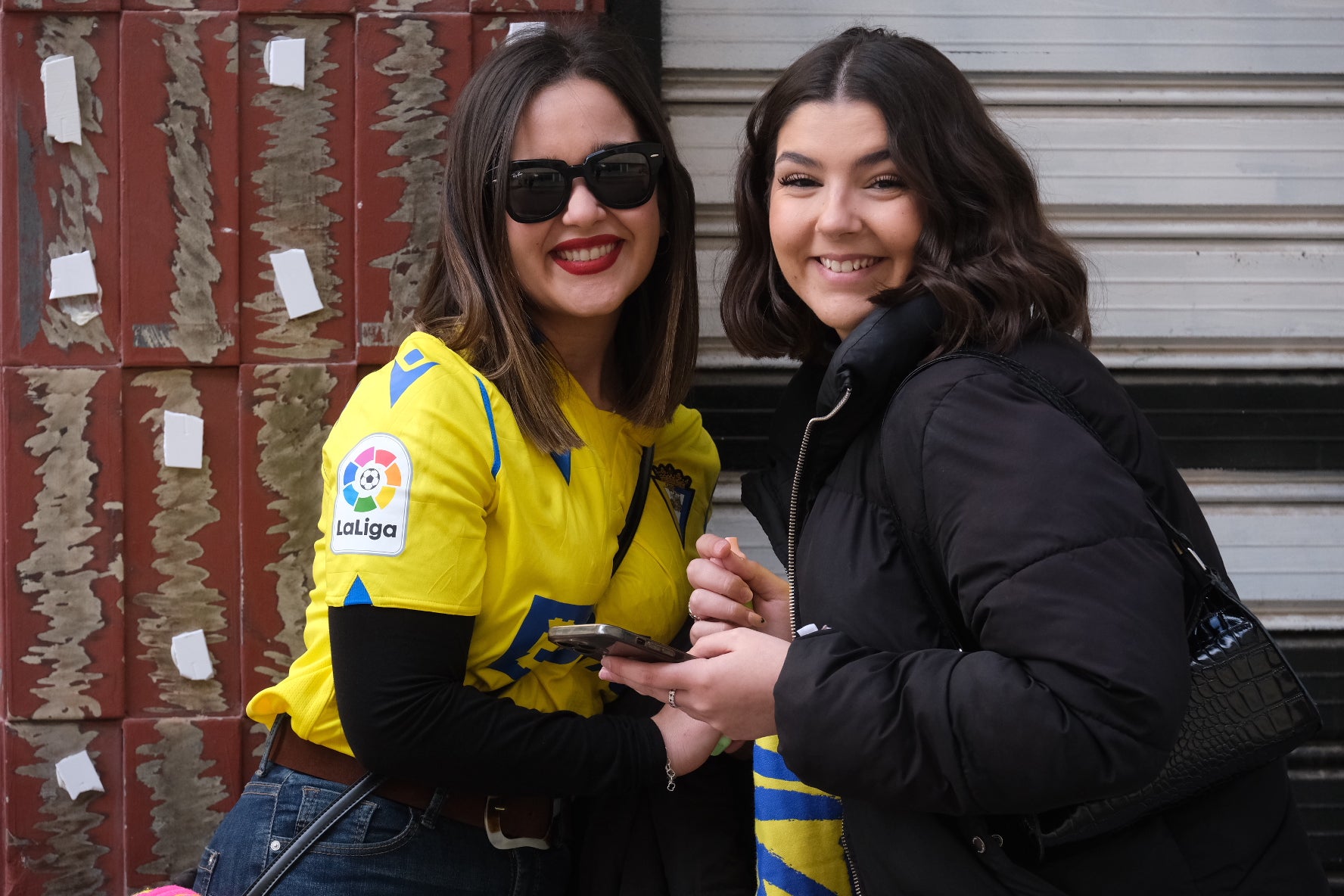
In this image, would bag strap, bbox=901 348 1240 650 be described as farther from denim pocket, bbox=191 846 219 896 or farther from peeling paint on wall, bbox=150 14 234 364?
peeling paint on wall, bbox=150 14 234 364

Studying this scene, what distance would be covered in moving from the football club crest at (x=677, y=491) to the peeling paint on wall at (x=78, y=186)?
1.45 meters

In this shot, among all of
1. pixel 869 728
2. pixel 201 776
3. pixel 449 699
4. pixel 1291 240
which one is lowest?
pixel 201 776

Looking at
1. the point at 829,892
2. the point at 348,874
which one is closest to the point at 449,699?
the point at 348,874

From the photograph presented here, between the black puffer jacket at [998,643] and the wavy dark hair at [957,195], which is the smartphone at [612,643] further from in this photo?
the wavy dark hair at [957,195]

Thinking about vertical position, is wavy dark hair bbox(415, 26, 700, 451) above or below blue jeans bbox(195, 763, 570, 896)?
above

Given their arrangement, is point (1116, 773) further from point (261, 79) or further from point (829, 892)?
point (261, 79)

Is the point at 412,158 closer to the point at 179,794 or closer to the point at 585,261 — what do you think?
the point at 585,261

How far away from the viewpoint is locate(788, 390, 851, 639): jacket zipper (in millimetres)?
1658

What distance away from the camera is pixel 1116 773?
1355 millimetres

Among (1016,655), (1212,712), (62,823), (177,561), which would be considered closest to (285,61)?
(177,561)

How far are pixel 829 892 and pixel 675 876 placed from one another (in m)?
0.34

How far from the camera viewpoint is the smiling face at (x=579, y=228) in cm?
208

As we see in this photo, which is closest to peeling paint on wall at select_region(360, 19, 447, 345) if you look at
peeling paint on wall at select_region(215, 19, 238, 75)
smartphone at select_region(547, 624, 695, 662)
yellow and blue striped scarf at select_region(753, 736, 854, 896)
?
peeling paint on wall at select_region(215, 19, 238, 75)

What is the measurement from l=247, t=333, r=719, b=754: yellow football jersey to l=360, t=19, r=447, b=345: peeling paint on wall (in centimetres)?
72
